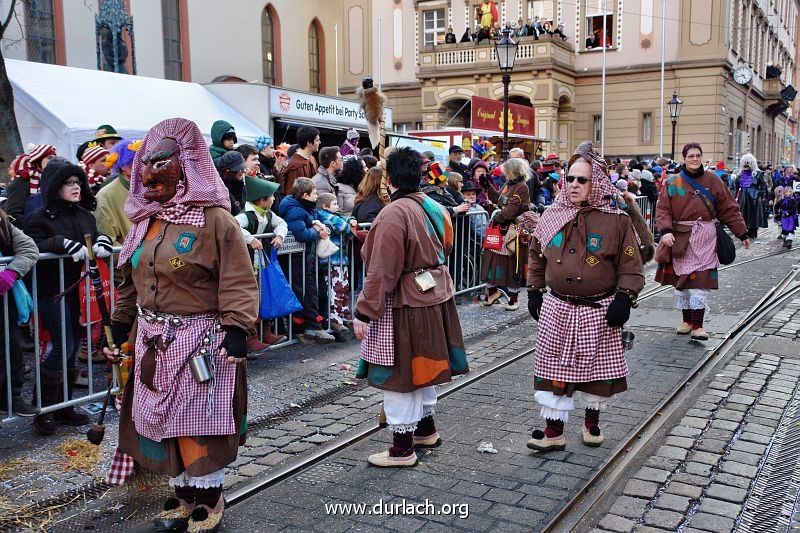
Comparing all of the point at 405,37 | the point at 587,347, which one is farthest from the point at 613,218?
the point at 405,37

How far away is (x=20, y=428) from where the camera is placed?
17.5 feet

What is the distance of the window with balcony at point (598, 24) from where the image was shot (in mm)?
35719

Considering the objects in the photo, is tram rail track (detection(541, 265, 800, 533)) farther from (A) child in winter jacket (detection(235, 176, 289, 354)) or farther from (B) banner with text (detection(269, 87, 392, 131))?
(B) banner with text (detection(269, 87, 392, 131))

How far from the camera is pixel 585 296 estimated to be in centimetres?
484

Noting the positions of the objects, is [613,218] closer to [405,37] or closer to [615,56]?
[615,56]

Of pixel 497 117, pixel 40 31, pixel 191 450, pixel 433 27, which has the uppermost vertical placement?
pixel 433 27

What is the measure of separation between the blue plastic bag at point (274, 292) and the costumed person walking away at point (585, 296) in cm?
292

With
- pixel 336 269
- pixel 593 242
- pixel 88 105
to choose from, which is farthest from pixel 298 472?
pixel 88 105

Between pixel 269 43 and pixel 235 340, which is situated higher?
pixel 269 43

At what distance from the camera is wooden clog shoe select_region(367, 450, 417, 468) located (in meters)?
4.64

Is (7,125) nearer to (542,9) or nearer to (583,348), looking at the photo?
(583,348)

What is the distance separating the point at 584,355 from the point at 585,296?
0.38m

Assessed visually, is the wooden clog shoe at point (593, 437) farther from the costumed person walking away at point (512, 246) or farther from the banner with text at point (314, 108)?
the banner with text at point (314, 108)

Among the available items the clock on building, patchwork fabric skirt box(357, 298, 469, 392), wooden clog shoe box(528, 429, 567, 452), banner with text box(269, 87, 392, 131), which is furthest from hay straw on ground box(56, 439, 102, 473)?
the clock on building
